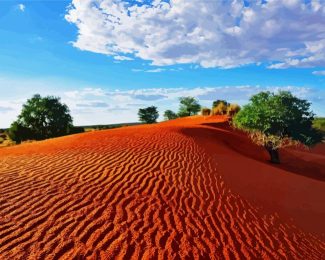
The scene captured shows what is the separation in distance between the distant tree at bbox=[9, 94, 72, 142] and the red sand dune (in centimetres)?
Answer: 3268

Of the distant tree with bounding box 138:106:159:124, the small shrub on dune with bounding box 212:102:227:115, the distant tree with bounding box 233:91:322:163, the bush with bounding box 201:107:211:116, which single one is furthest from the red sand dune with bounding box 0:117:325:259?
the distant tree with bounding box 138:106:159:124

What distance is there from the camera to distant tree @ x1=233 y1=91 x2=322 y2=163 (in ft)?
66.4

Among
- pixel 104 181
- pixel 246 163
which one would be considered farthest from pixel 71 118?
pixel 104 181

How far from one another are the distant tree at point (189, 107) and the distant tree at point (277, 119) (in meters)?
35.6

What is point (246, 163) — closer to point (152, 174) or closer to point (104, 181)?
point (152, 174)

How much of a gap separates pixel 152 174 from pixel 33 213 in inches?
195

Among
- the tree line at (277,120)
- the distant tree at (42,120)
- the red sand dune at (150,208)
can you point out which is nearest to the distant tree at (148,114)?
the distant tree at (42,120)

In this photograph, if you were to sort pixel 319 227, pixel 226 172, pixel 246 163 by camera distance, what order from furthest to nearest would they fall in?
pixel 246 163 < pixel 226 172 < pixel 319 227

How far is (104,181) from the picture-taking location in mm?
10297

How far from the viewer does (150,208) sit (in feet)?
28.0

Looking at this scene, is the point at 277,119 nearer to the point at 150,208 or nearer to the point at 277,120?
the point at 277,120

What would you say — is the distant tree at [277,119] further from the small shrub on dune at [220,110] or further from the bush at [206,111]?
the bush at [206,111]

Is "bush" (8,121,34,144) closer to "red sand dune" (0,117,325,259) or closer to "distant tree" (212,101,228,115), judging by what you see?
"distant tree" (212,101,228,115)

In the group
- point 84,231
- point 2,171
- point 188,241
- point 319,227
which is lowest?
point 319,227
